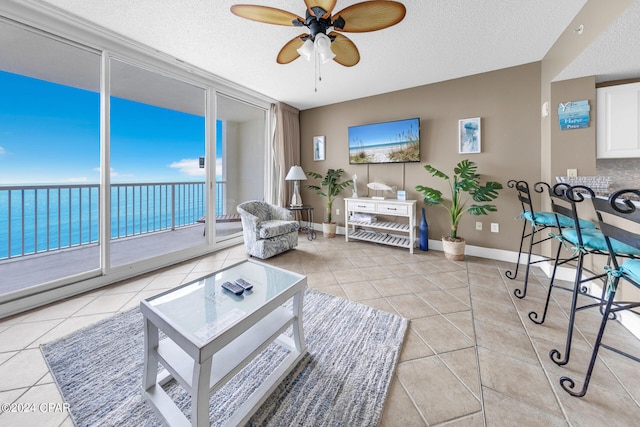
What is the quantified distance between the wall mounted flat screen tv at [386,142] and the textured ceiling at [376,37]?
658mm

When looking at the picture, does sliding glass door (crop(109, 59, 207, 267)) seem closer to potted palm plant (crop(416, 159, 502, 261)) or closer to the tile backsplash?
Answer: potted palm plant (crop(416, 159, 502, 261))

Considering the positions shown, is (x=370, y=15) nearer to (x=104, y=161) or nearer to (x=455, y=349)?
(x=455, y=349)

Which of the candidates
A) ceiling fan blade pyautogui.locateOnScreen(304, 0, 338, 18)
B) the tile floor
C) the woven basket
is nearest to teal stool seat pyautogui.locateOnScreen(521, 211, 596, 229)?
the tile floor

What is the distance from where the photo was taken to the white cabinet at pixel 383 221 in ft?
11.2

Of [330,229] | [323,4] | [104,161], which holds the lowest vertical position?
[330,229]

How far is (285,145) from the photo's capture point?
176 inches

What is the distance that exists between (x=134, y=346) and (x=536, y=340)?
2.65 metres

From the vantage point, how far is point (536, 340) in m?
1.55

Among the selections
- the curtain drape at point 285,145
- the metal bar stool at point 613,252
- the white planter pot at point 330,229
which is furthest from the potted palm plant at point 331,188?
the metal bar stool at point 613,252

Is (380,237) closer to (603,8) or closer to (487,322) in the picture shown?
(487,322)

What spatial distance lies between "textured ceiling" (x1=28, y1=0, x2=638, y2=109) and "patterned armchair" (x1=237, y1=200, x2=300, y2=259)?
1873 millimetres

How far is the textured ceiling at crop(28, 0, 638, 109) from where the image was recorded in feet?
6.18

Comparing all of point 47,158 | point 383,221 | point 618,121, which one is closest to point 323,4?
point 618,121

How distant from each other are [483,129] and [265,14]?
9.78 ft
